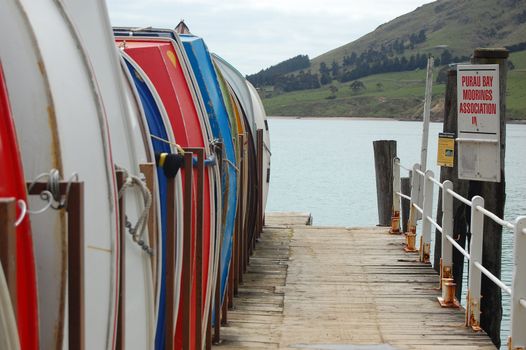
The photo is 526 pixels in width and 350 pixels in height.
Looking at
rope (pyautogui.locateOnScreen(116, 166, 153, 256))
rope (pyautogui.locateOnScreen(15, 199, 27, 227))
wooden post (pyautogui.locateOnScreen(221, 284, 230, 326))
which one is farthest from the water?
rope (pyautogui.locateOnScreen(15, 199, 27, 227))

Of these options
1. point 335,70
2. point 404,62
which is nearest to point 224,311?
point 404,62

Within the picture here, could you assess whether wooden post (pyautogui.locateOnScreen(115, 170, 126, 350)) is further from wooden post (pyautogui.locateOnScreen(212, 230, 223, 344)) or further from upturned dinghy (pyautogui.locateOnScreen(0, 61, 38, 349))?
wooden post (pyautogui.locateOnScreen(212, 230, 223, 344))

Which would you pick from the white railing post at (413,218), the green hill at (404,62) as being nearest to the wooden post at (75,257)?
the white railing post at (413,218)

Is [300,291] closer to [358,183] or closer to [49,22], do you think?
[49,22]

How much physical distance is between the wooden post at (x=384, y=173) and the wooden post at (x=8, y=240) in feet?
40.3

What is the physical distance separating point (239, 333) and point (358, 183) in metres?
30.9

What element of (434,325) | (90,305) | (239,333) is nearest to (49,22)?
(90,305)

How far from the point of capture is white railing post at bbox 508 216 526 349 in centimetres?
589

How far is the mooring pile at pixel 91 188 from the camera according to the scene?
223 centimetres

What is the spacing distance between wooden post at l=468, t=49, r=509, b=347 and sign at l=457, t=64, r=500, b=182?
115 millimetres

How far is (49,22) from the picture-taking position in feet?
8.98

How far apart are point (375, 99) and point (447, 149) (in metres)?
108

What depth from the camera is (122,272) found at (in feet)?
10.1

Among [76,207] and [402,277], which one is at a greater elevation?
[76,207]
